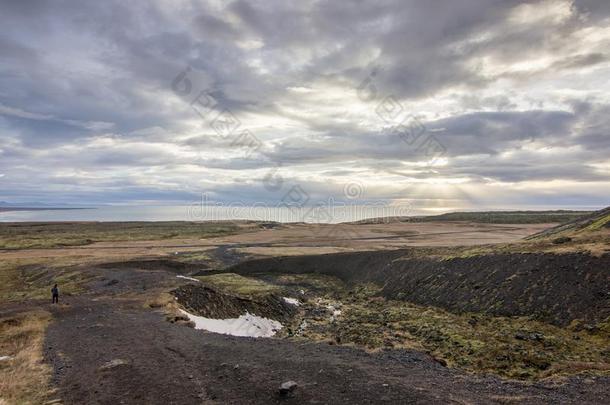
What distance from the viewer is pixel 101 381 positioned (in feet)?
57.2

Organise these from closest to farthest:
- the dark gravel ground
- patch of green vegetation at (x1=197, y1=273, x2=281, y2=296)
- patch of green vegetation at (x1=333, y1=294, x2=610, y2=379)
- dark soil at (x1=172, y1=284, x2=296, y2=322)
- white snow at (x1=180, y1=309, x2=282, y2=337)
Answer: the dark gravel ground, patch of green vegetation at (x1=333, y1=294, x2=610, y2=379), white snow at (x1=180, y1=309, x2=282, y2=337), dark soil at (x1=172, y1=284, x2=296, y2=322), patch of green vegetation at (x1=197, y1=273, x2=281, y2=296)

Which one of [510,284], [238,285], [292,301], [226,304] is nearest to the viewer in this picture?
[510,284]

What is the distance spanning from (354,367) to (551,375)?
9630 mm

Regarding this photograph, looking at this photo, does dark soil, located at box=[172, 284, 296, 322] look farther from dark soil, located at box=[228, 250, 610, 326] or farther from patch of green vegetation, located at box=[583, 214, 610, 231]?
patch of green vegetation, located at box=[583, 214, 610, 231]

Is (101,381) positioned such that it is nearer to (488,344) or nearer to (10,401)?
(10,401)

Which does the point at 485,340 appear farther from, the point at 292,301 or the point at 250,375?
the point at 292,301

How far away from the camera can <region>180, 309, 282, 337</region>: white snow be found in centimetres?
3247

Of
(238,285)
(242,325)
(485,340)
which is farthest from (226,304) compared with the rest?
(485,340)

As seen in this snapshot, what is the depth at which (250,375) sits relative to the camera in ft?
57.7

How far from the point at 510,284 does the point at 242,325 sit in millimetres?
23742

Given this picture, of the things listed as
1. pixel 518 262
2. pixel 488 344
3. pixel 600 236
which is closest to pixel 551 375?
pixel 488 344

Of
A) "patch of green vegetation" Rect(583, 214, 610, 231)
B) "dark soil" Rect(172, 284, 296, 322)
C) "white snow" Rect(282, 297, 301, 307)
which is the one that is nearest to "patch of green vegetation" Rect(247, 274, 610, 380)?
"dark soil" Rect(172, 284, 296, 322)

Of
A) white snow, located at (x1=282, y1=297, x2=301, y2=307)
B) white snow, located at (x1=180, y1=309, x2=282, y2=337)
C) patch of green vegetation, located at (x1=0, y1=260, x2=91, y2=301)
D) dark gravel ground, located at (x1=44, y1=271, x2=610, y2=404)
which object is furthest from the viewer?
patch of green vegetation, located at (x1=0, y1=260, x2=91, y2=301)

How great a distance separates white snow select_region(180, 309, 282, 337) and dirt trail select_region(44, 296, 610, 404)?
22.6ft
